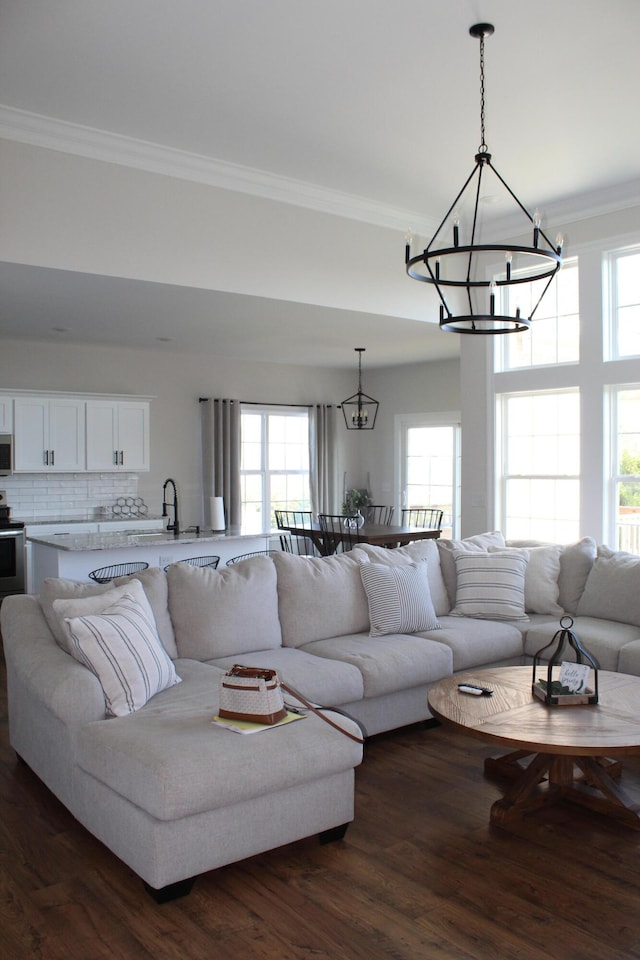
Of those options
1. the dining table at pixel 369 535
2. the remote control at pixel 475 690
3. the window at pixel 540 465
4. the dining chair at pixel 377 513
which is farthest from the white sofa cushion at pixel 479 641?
the dining chair at pixel 377 513

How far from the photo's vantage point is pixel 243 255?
562cm

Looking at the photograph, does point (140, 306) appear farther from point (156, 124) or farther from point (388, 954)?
point (388, 954)

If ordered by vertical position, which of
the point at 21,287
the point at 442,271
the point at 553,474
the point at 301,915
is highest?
the point at 442,271

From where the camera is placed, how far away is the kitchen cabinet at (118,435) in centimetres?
823

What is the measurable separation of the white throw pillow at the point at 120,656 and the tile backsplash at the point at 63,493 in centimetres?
513

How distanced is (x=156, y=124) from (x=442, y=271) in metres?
3.10

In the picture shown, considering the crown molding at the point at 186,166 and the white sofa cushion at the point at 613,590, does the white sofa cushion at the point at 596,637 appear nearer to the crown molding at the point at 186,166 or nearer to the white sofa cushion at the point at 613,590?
the white sofa cushion at the point at 613,590

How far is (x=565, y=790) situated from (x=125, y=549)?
3.53 metres

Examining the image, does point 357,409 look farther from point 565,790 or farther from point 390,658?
point 565,790

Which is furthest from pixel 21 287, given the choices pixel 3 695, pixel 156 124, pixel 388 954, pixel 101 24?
pixel 388 954

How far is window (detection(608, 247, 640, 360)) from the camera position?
6.13 m

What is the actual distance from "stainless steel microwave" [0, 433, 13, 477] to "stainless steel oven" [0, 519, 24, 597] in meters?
0.52

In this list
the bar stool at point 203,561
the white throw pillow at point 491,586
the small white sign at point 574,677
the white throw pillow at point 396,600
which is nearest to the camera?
the small white sign at point 574,677

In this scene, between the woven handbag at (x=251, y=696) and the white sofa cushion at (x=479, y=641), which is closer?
the woven handbag at (x=251, y=696)
